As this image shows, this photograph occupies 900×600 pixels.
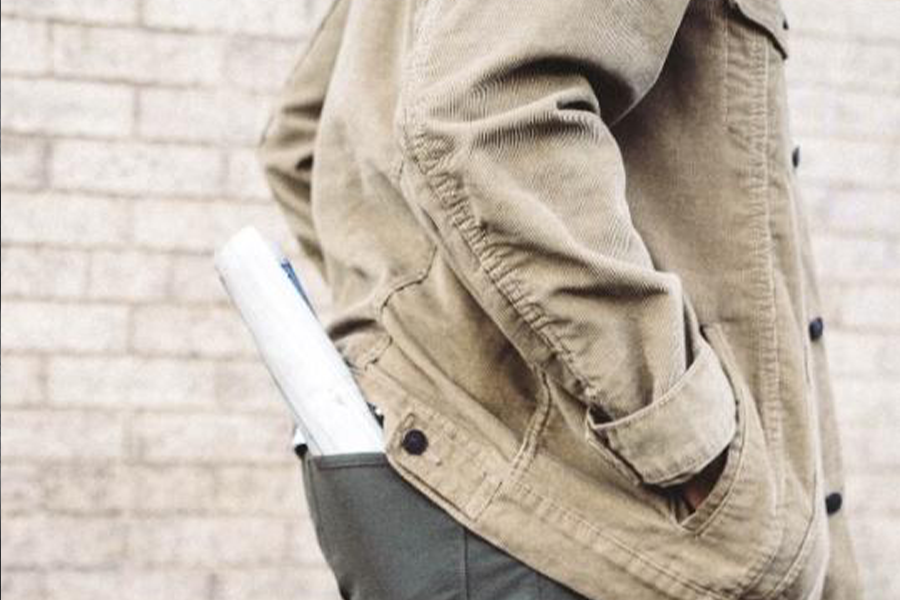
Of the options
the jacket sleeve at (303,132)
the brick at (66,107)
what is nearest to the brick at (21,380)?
the brick at (66,107)

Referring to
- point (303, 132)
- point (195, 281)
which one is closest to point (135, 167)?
point (195, 281)

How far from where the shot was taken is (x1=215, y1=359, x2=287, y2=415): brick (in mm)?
3793

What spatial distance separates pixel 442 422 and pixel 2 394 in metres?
2.28

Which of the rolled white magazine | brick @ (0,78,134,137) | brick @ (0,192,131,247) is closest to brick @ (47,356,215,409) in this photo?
brick @ (0,192,131,247)

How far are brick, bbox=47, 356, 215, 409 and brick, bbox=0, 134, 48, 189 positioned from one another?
0.39 metres

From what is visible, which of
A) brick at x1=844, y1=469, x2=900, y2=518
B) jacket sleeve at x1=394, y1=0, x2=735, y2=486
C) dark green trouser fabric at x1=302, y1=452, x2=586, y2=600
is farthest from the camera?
brick at x1=844, y1=469, x2=900, y2=518

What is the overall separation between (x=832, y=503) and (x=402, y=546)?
529mm

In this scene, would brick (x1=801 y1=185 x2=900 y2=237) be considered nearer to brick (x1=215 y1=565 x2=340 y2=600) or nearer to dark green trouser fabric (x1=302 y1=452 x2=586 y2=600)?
brick (x1=215 y1=565 x2=340 y2=600)

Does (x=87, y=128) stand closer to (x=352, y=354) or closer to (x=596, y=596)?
(x=352, y=354)

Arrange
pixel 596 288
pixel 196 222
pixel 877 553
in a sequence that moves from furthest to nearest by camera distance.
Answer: pixel 877 553, pixel 196 222, pixel 596 288

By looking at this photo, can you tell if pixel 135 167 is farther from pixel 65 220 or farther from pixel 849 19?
pixel 849 19

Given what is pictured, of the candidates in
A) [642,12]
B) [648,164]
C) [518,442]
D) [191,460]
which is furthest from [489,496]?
[191,460]

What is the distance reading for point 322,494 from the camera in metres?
1.69

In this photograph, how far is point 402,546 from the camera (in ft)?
5.35
